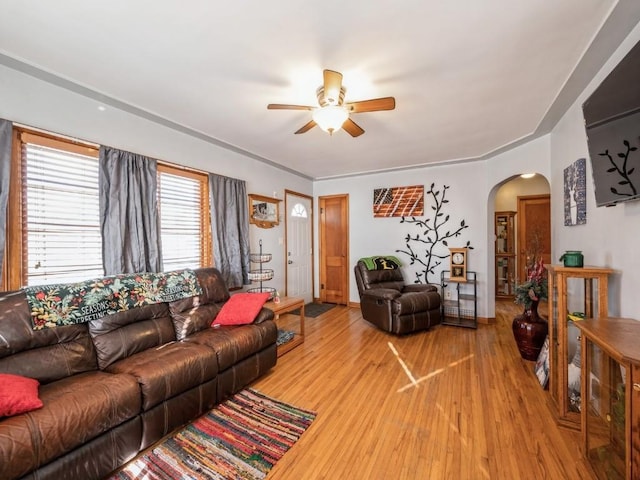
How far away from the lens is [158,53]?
71.9 inches

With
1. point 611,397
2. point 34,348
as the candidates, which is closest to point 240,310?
point 34,348

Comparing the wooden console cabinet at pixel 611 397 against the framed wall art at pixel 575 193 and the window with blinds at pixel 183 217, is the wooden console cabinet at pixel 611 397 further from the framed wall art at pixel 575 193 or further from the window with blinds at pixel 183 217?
the window with blinds at pixel 183 217

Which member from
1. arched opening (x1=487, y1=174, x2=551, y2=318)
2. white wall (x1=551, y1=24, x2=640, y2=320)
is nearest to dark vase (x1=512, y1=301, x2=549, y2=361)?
white wall (x1=551, y1=24, x2=640, y2=320)

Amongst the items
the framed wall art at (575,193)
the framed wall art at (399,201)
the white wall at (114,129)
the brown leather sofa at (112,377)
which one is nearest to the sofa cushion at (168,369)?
the brown leather sofa at (112,377)

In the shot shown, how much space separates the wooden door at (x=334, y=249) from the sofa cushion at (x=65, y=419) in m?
4.09

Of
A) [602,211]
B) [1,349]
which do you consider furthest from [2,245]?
[602,211]

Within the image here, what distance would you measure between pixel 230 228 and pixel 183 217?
1.92 ft

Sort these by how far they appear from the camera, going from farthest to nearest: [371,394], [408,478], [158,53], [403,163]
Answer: [403,163] → [371,394] → [158,53] → [408,478]

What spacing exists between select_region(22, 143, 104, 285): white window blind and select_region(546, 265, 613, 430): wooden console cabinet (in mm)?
3755

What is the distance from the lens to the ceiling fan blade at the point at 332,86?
1.77 metres

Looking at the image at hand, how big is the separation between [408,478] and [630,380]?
116cm

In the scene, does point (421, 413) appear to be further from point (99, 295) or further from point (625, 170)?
point (99, 295)

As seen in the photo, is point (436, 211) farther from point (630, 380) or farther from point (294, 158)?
point (630, 380)

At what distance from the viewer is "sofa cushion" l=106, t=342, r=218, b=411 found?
171cm
